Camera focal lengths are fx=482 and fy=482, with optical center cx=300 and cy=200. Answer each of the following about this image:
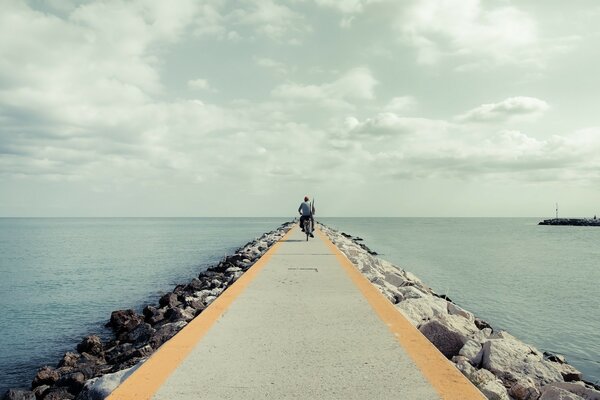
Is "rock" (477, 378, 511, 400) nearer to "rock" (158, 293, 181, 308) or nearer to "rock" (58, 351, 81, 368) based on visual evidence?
"rock" (58, 351, 81, 368)

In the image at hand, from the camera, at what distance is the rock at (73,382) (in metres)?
5.68

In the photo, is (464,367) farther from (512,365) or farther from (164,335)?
(164,335)

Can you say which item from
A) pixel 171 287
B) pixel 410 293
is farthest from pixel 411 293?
pixel 171 287

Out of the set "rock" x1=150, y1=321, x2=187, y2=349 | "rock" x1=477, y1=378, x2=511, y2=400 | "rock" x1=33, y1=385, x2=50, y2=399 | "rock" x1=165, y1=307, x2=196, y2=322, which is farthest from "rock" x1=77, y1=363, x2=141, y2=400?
"rock" x1=165, y1=307, x2=196, y2=322

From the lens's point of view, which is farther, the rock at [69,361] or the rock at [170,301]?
the rock at [170,301]

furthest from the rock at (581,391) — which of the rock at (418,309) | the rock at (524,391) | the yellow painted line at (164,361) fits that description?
the yellow painted line at (164,361)

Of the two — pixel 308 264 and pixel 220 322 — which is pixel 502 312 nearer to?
pixel 308 264

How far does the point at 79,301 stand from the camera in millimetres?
14695

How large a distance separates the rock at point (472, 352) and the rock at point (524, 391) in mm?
591

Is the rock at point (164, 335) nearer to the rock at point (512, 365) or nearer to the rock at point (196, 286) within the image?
the rock at point (512, 365)

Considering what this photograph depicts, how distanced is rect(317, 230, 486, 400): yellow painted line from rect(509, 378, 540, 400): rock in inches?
33.7

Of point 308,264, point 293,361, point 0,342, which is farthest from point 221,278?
point 293,361

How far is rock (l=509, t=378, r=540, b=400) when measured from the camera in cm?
432

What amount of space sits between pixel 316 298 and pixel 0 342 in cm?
776
